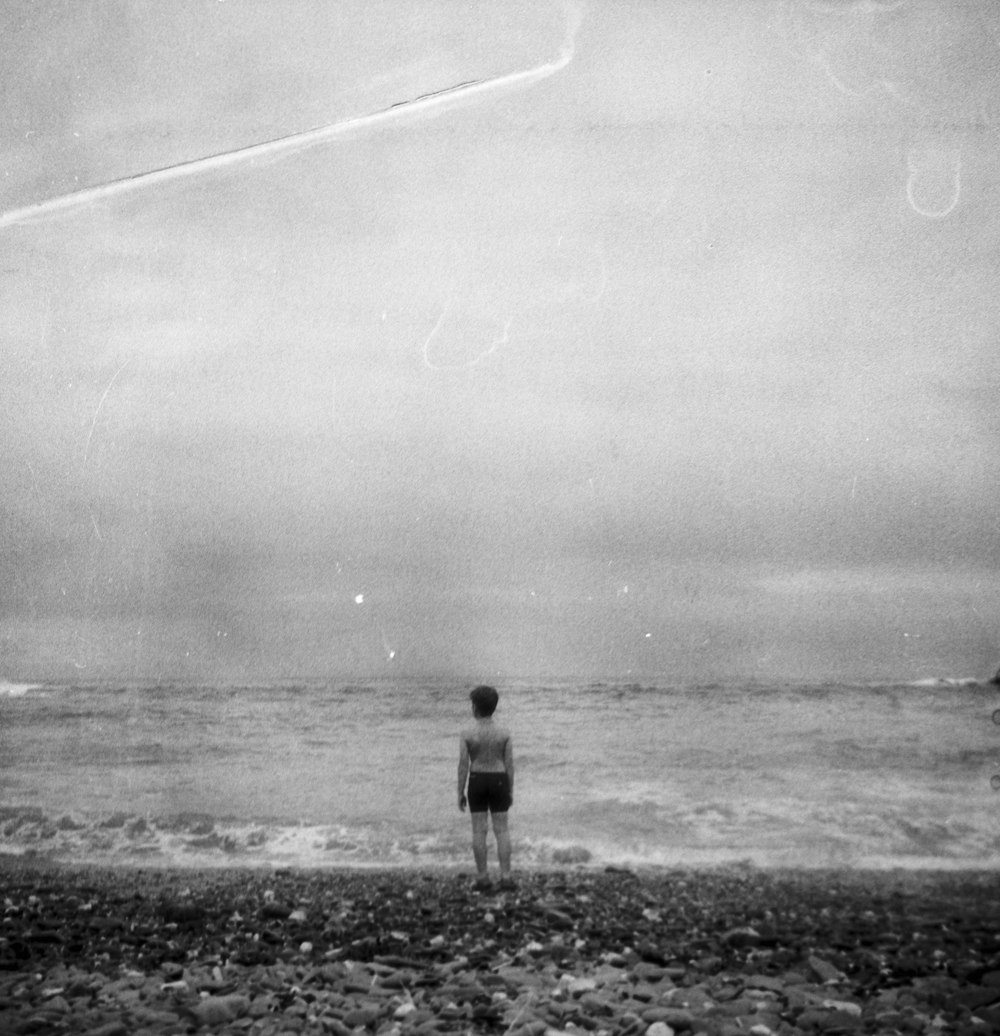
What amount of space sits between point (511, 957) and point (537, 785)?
139 inches

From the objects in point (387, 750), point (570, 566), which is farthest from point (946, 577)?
point (387, 750)

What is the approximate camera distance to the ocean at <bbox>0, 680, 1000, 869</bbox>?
183 inches

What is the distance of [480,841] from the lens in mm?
3756

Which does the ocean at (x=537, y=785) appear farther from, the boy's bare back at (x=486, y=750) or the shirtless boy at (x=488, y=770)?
the boy's bare back at (x=486, y=750)

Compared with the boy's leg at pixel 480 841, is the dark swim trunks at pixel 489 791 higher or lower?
higher

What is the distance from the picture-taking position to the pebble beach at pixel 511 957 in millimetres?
2328

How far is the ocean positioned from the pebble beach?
0.76 m

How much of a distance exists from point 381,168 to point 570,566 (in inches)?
81.9

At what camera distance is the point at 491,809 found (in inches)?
146

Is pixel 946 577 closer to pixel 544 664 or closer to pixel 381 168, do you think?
pixel 544 664

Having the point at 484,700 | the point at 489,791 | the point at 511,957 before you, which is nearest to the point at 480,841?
the point at 489,791

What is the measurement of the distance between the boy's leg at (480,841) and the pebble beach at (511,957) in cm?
15

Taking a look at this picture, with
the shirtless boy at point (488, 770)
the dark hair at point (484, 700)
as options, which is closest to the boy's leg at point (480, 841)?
the shirtless boy at point (488, 770)

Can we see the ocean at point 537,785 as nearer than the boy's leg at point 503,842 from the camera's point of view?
No
